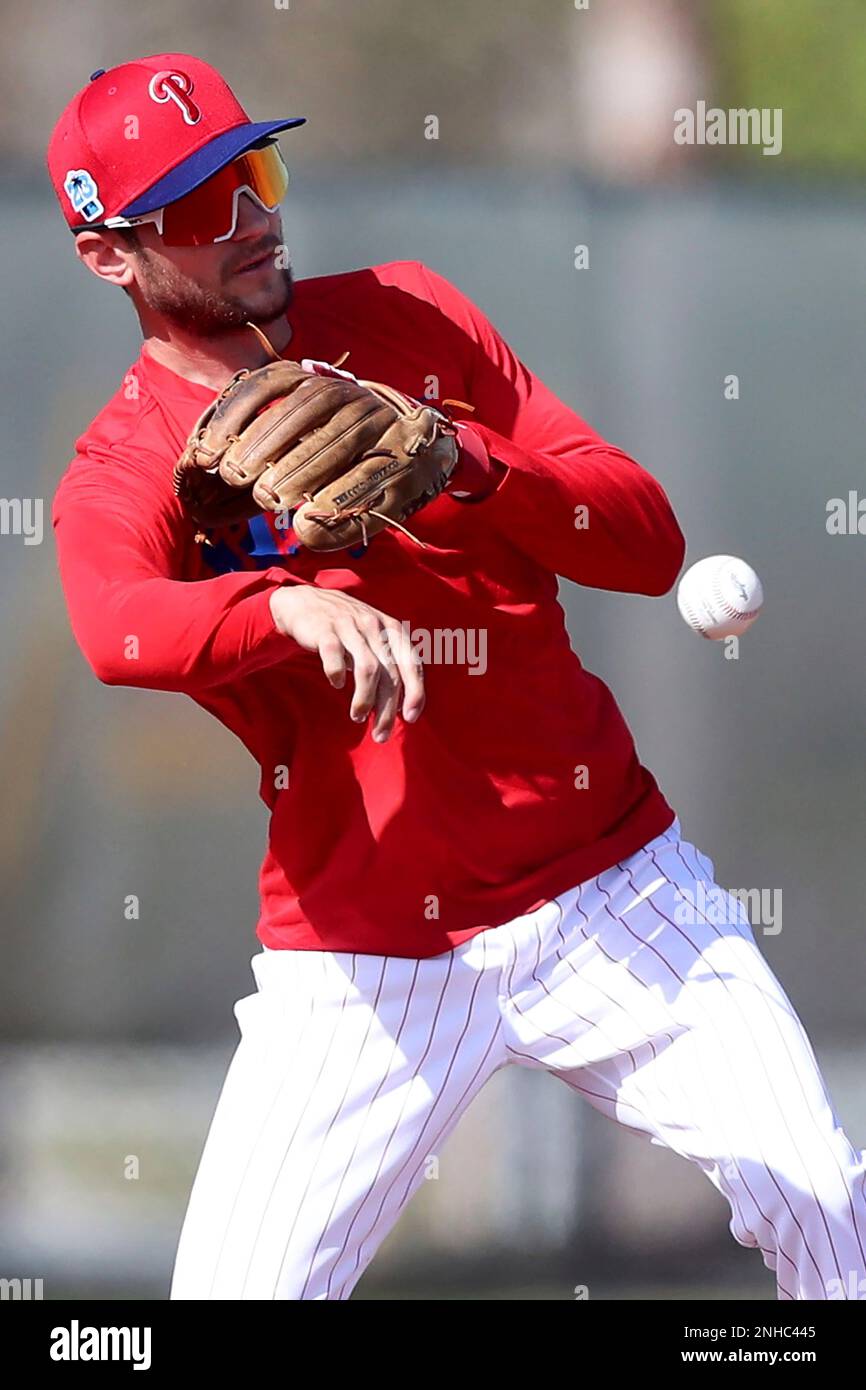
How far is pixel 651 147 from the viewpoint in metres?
2.87

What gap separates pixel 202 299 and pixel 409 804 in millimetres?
546

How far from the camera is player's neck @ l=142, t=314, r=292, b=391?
1820 mm

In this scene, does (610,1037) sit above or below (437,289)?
below

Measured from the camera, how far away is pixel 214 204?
175 cm

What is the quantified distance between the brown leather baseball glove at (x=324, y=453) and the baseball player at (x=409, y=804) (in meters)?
0.04

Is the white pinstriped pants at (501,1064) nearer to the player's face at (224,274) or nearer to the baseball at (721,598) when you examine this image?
the baseball at (721,598)
